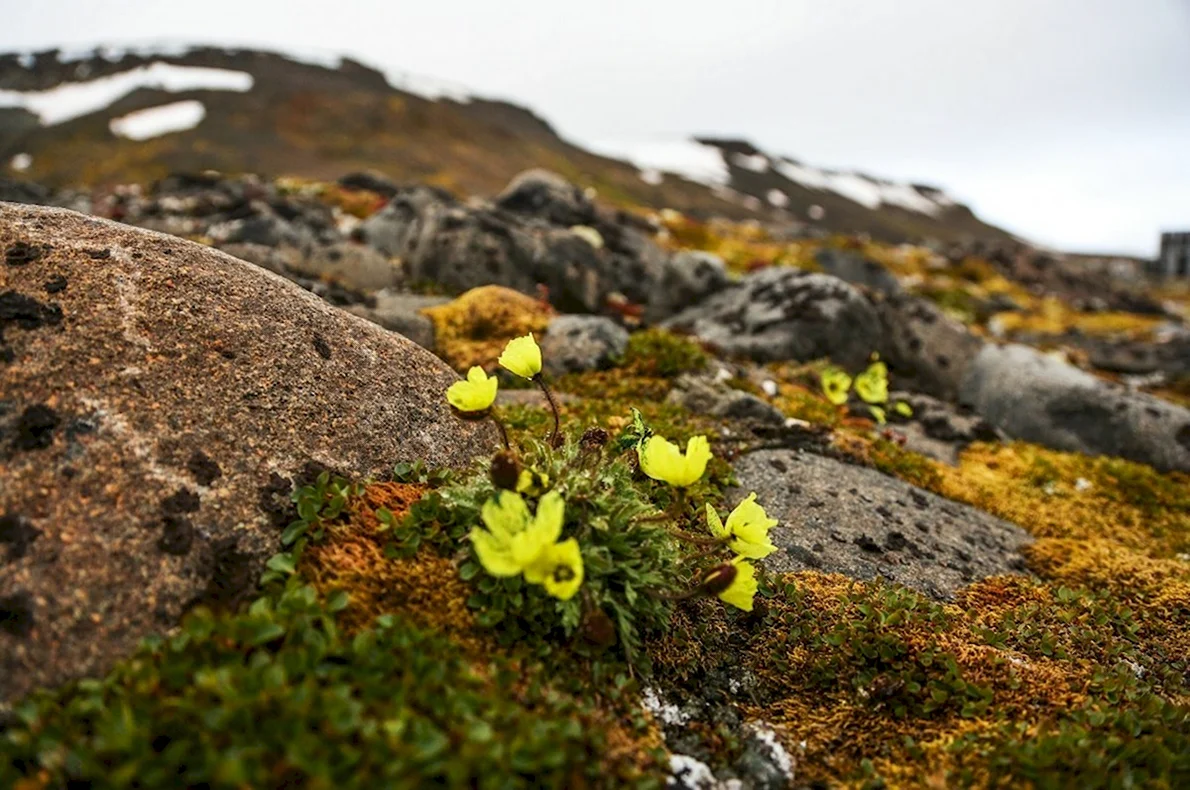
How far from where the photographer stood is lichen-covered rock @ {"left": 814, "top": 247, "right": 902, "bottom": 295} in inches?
1128

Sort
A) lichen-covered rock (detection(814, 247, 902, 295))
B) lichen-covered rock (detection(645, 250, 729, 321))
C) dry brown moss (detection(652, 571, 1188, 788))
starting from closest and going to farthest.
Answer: dry brown moss (detection(652, 571, 1188, 788)) → lichen-covered rock (detection(645, 250, 729, 321)) → lichen-covered rock (detection(814, 247, 902, 295))

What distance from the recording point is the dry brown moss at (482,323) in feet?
31.3

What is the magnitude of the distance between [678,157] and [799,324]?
163 meters

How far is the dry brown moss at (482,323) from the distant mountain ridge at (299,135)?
49815 millimetres

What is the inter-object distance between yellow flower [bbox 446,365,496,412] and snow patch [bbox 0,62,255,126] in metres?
109

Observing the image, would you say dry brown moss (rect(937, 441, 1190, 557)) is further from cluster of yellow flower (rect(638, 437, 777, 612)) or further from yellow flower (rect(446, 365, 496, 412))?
yellow flower (rect(446, 365, 496, 412))

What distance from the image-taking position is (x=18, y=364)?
12.0 ft

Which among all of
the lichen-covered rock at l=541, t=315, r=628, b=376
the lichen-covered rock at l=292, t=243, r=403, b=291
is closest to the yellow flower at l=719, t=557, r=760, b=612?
the lichen-covered rock at l=541, t=315, r=628, b=376

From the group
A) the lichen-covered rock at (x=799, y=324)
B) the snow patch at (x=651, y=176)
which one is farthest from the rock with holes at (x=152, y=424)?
the snow patch at (x=651, y=176)

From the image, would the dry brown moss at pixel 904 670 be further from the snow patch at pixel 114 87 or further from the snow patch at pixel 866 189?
the snow patch at pixel 866 189

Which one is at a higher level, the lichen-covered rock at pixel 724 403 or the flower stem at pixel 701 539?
the flower stem at pixel 701 539

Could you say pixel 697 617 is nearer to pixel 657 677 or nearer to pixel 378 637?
pixel 657 677

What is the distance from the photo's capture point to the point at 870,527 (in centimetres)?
605

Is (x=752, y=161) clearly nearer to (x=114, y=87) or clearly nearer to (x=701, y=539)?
(x=114, y=87)
